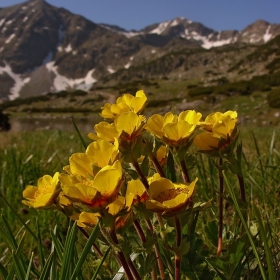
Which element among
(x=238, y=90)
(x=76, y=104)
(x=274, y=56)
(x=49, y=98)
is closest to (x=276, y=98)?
(x=238, y=90)

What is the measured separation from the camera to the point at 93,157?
92 cm

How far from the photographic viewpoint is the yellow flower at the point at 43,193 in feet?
3.33

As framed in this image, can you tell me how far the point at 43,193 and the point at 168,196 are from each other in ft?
1.44

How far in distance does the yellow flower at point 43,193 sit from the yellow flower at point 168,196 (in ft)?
1.03

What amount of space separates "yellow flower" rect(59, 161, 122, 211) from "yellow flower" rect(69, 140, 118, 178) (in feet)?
0.39

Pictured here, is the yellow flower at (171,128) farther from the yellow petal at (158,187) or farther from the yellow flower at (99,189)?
the yellow flower at (99,189)

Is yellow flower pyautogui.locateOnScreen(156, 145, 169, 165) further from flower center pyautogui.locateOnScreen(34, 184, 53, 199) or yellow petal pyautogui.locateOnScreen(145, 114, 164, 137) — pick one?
flower center pyautogui.locateOnScreen(34, 184, 53, 199)

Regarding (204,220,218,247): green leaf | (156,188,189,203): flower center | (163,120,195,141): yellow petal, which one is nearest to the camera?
(156,188,189,203): flower center

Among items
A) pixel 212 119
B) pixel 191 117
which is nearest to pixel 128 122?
pixel 191 117

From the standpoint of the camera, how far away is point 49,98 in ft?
346

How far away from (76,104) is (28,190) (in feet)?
306

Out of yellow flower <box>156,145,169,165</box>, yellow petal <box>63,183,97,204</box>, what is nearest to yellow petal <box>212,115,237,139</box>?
yellow flower <box>156,145,169,165</box>

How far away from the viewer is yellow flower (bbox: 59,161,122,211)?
0.75 metres

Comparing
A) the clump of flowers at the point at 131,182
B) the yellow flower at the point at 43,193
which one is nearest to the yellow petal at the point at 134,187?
the clump of flowers at the point at 131,182
